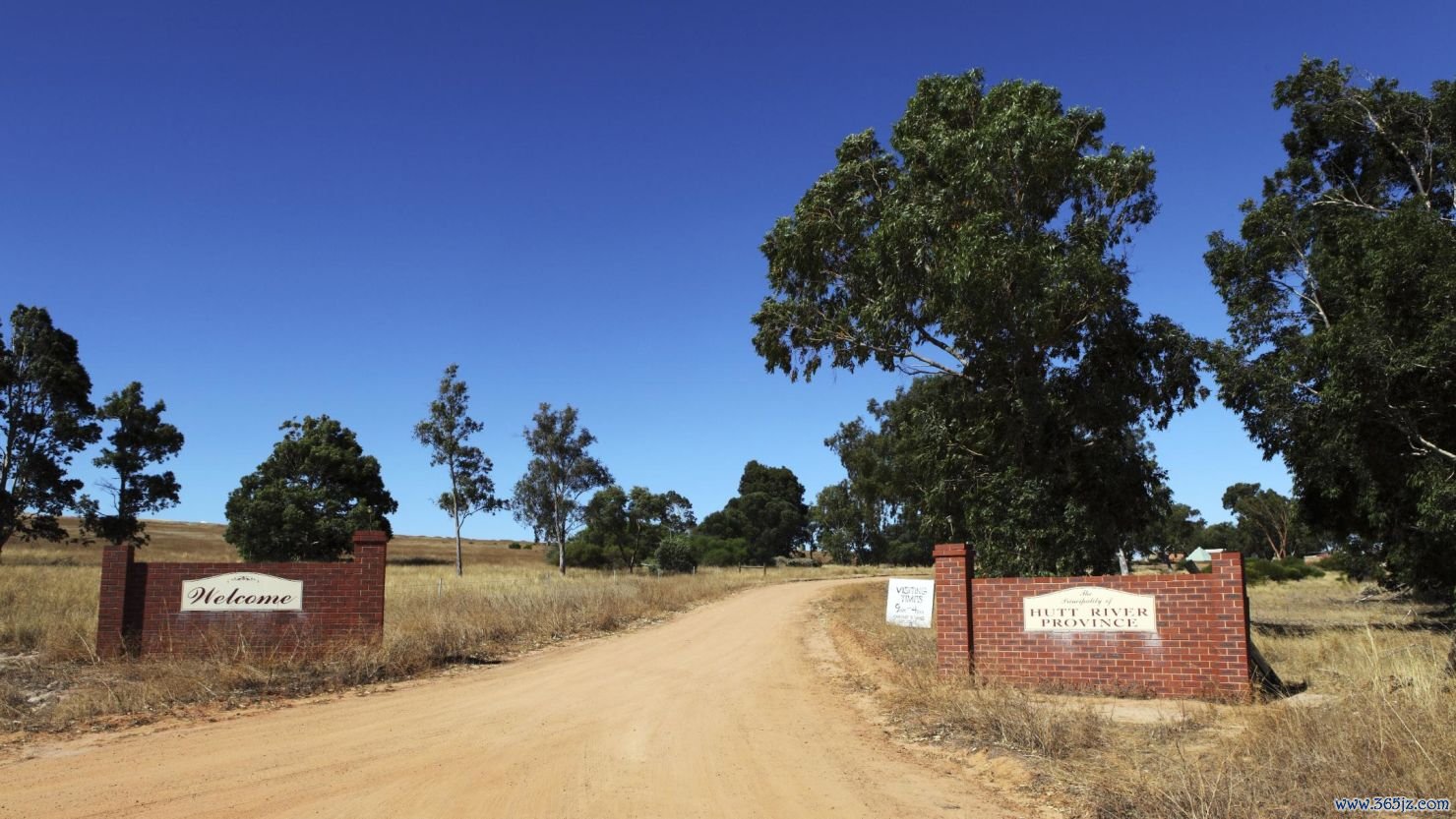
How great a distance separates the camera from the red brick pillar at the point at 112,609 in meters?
13.4

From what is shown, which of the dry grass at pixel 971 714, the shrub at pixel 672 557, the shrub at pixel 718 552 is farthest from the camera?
the shrub at pixel 718 552

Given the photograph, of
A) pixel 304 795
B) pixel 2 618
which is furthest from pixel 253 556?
pixel 304 795

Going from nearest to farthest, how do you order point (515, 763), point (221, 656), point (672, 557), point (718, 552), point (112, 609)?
point (515, 763)
point (221, 656)
point (112, 609)
point (672, 557)
point (718, 552)

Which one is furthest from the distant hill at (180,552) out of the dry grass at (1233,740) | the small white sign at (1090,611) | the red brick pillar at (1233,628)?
the red brick pillar at (1233,628)

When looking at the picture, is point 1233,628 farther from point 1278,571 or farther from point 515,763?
point 1278,571

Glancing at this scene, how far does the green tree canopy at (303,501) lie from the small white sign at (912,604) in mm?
36605

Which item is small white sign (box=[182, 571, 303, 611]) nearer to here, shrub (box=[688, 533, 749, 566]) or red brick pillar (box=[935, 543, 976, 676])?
red brick pillar (box=[935, 543, 976, 676])

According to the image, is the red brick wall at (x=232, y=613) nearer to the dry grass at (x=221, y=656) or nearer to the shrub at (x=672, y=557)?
the dry grass at (x=221, y=656)

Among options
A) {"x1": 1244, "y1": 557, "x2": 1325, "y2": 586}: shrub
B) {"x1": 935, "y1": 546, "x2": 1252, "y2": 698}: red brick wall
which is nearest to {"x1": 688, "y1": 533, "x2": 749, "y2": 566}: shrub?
{"x1": 1244, "y1": 557, "x2": 1325, "y2": 586}: shrub

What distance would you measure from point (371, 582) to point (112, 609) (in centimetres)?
385

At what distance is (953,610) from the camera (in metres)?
12.6

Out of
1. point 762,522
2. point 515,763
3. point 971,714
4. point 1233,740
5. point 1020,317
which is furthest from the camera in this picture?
point 762,522

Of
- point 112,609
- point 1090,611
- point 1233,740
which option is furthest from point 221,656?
point 1233,740

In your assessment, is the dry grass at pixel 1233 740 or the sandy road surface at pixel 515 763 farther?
the sandy road surface at pixel 515 763
